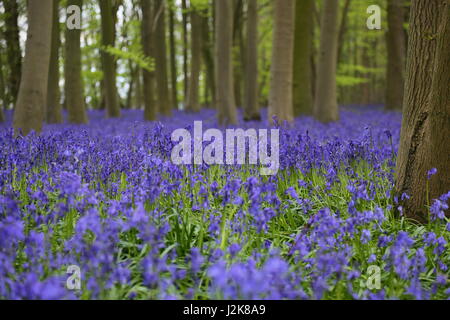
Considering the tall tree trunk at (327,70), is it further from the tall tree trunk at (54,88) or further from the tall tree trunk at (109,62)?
the tall tree trunk at (54,88)

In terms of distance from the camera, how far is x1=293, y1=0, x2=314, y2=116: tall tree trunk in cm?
1437

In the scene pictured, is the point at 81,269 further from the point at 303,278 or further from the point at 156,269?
the point at 303,278

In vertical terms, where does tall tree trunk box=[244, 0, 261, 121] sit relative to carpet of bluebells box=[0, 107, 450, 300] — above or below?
above

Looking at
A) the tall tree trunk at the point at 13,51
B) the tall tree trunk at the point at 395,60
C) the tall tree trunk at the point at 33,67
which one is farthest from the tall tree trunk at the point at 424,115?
the tall tree trunk at the point at 395,60

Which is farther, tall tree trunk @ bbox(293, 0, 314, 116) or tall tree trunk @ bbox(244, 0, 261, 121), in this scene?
tall tree trunk @ bbox(293, 0, 314, 116)

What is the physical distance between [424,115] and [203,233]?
2306 mm

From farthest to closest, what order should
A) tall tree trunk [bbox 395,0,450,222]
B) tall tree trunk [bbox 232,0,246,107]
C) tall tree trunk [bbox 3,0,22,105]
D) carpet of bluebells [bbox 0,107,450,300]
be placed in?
tall tree trunk [bbox 232,0,246,107]
tall tree trunk [bbox 3,0,22,105]
tall tree trunk [bbox 395,0,450,222]
carpet of bluebells [bbox 0,107,450,300]

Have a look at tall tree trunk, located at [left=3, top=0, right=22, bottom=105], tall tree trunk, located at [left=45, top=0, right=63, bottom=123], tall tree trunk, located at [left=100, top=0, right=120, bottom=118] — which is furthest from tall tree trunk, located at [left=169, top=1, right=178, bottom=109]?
tall tree trunk, located at [left=45, top=0, right=63, bottom=123]

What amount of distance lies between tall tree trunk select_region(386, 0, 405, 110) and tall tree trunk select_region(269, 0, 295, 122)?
6.98m

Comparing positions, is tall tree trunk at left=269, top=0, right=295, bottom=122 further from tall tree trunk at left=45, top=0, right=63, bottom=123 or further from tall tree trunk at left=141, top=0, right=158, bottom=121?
tall tree trunk at left=45, top=0, right=63, bottom=123

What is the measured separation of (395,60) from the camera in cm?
1500

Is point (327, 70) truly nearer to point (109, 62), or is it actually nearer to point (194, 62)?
point (109, 62)

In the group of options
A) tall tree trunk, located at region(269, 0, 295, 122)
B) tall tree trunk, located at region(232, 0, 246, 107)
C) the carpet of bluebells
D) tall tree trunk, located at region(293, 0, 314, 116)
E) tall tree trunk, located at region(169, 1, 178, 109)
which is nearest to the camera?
the carpet of bluebells
